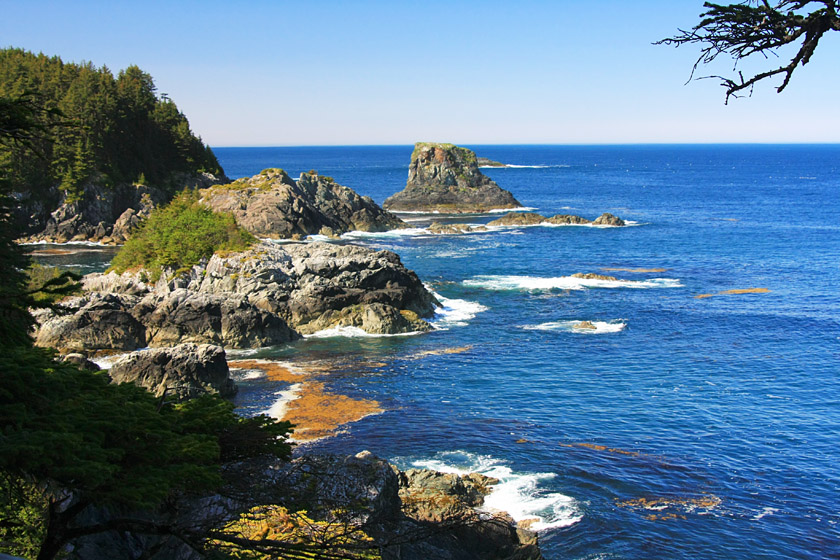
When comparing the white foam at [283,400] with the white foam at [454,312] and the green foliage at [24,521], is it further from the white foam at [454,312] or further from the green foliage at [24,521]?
the green foliage at [24,521]

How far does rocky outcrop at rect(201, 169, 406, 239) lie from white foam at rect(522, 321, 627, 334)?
46.6m

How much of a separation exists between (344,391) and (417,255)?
50653 mm

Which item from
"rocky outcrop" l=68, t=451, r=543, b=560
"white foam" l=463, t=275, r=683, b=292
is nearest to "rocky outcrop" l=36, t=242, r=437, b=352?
"white foam" l=463, t=275, r=683, b=292

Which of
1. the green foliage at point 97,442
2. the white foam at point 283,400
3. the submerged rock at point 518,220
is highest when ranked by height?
the green foliage at point 97,442

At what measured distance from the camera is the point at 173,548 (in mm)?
12336

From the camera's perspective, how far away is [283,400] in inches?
1516

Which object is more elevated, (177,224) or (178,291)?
(177,224)

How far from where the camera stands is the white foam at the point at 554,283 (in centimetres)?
7025

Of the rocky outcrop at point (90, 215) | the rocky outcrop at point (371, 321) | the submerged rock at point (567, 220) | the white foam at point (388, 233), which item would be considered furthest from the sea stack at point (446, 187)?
the rocky outcrop at point (371, 321)

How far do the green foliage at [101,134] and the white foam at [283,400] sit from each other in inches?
2533

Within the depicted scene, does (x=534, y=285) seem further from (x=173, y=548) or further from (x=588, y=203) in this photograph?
(x=588, y=203)

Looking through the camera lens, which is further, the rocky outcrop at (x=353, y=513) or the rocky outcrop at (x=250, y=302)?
the rocky outcrop at (x=250, y=302)

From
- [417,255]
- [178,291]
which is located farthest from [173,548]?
[417,255]

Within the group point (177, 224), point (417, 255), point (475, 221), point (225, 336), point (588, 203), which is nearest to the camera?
point (225, 336)
